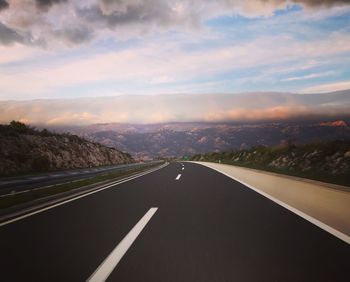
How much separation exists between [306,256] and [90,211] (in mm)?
5458

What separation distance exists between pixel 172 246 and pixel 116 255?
2.96 ft

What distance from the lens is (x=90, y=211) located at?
29.0 ft

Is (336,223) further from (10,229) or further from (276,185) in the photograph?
(276,185)

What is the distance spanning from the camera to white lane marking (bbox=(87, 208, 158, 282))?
13.6 ft

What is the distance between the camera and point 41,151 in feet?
109

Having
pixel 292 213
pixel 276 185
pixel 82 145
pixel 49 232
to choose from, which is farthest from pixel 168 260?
pixel 82 145

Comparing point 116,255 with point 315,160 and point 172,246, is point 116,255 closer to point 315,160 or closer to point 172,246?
point 172,246

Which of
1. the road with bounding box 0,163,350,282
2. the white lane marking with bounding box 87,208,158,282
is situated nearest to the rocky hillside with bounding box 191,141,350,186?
the road with bounding box 0,163,350,282

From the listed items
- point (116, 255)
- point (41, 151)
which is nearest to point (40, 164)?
point (41, 151)

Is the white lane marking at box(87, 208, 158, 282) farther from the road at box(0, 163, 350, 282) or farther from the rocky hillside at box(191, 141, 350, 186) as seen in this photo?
the rocky hillside at box(191, 141, 350, 186)

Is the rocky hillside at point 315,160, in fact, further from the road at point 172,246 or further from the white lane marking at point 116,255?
the white lane marking at point 116,255

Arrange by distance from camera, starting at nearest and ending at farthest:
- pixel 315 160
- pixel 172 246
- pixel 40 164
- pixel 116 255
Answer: pixel 116 255 → pixel 172 246 → pixel 315 160 → pixel 40 164

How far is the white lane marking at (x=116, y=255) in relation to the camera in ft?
13.6

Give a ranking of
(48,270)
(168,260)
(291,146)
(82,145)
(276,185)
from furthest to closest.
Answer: (82,145), (291,146), (276,185), (168,260), (48,270)
